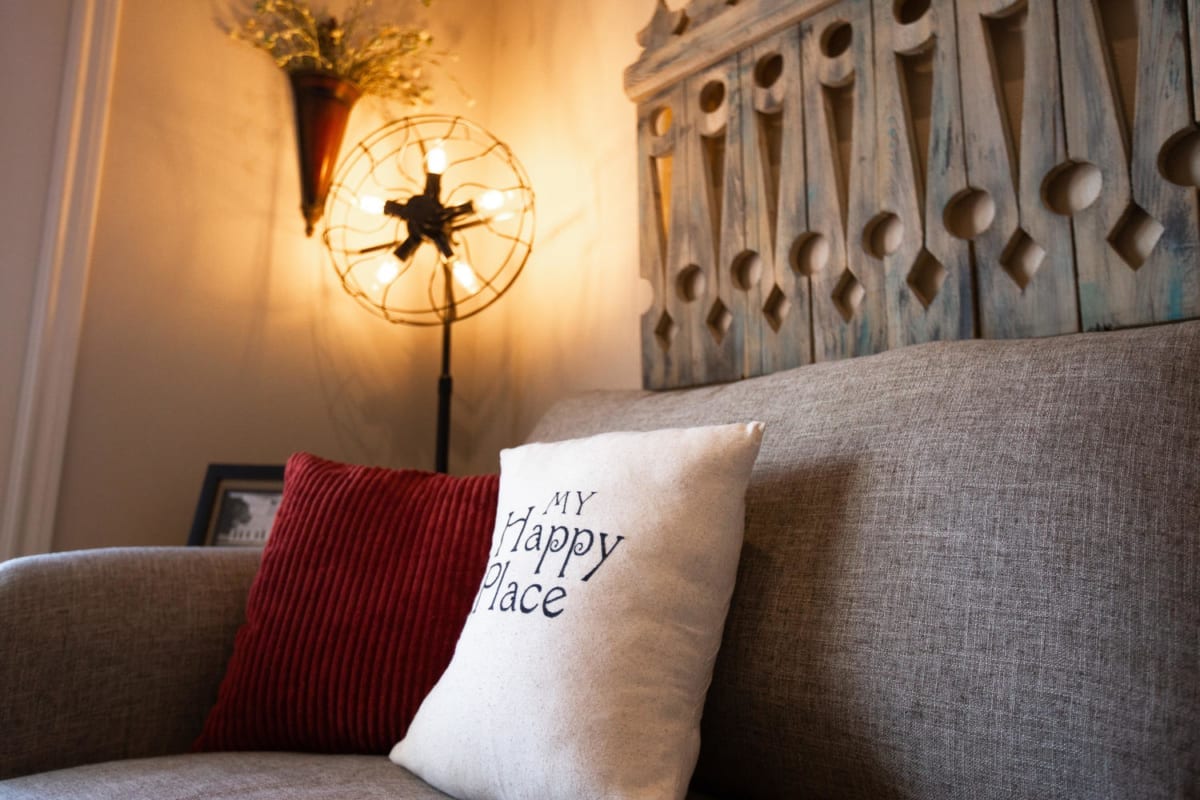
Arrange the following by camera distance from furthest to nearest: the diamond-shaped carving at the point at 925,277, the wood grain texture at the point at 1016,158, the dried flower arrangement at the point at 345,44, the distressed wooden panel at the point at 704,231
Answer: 1. the dried flower arrangement at the point at 345,44
2. the distressed wooden panel at the point at 704,231
3. the diamond-shaped carving at the point at 925,277
4. the wood grain texture at the point at 1016,158

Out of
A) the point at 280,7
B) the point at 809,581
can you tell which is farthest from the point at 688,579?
the point at 280,7

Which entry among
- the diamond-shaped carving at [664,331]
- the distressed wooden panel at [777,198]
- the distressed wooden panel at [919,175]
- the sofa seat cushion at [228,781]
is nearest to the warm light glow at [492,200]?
the diamond-shaped carving at [664,331]

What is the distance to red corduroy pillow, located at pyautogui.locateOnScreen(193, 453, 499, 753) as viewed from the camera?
95 centimetres

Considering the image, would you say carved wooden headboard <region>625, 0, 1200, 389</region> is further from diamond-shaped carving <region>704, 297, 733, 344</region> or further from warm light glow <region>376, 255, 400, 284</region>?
warm light glow <region>376, 255, 400, 284</region>

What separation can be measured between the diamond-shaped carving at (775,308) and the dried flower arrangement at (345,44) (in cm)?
110

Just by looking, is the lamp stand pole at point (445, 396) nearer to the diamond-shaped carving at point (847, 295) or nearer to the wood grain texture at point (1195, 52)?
the diamond-shaped carving at point (847, 295)

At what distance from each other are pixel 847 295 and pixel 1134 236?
1.18ft

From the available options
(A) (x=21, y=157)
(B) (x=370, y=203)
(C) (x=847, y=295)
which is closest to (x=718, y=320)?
(C) (x=847, y=295)

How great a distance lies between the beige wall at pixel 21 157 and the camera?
1.51 meters

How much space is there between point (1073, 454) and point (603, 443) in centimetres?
42

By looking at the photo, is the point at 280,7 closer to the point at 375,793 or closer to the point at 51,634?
the point at 51,634

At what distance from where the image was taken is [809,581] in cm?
80

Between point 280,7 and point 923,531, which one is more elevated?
point 280,7

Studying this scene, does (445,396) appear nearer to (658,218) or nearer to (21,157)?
(658,218)
